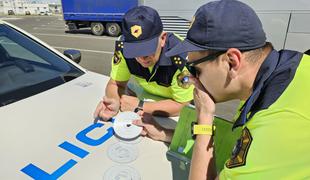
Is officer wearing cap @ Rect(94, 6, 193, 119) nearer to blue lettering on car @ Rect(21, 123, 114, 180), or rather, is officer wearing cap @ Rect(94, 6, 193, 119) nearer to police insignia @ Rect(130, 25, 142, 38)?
police insignia @ Rect(130, 25, 142, 38)

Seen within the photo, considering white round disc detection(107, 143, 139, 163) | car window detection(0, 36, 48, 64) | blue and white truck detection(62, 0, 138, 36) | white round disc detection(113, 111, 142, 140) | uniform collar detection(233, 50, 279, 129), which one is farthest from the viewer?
blue and white truck detection(62, 0, 138, 36)

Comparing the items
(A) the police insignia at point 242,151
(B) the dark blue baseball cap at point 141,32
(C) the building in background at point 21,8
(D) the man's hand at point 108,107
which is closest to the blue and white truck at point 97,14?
(B) the dark blue baseball cap at point 141,32

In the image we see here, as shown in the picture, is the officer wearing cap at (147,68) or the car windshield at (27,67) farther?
the car windshield at (27,67)

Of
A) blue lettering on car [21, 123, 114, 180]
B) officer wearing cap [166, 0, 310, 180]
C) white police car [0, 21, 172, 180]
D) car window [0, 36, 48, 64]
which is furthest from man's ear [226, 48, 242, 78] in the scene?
car window [0, 36, 48, 64]

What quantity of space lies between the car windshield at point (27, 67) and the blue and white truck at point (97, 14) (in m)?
10.0

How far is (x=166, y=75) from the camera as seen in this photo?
1775 millimetres

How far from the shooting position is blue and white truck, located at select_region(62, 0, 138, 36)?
1213 cm

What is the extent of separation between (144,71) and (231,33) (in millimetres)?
983

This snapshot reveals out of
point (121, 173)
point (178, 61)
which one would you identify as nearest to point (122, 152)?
point (121, 173)

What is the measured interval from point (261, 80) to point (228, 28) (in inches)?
9.0

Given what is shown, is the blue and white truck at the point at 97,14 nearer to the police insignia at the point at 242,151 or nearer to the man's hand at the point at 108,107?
the man's hand at the point at 108,107

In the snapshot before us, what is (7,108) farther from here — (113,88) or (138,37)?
(138,37)

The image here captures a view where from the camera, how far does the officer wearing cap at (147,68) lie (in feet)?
5.30

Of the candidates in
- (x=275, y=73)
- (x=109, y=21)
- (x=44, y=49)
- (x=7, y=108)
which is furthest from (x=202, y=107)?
(x=109, y=21)
